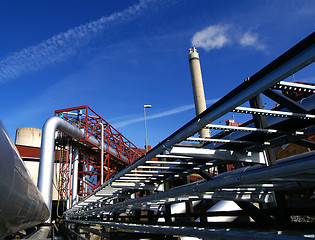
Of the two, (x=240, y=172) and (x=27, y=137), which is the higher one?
(x=27, y=137)

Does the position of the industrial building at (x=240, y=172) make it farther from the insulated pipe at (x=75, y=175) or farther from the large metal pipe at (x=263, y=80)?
the insulated pipe at (x=75, y=175)

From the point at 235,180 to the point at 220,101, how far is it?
70 centimetres

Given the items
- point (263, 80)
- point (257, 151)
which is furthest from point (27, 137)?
point (263, 80)

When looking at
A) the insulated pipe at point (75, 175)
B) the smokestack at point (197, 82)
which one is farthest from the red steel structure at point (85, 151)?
the smokestack at point (197, 82)

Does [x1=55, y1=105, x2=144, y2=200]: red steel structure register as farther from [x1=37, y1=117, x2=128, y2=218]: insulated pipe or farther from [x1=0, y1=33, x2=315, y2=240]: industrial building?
[x1=0, y1=33, x2=315, y2=240]: industrial building

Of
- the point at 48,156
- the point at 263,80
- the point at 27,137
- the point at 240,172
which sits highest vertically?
the point at 27,137

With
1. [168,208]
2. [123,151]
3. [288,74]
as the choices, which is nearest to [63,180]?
[123,151]

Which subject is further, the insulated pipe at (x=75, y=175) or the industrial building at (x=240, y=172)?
the insulated pipe at (x=75, y=175)

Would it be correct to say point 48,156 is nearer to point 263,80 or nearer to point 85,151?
point 85,151

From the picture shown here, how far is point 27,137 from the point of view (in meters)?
30.6

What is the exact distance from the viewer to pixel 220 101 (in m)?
2.05

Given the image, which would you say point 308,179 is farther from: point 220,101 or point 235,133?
point 220,101

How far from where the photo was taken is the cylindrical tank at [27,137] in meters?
30.3

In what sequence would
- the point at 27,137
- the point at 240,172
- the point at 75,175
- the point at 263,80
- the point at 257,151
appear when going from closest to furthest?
the point at 263,80, the point at 257,151, the point at 240,172, the point at 75,175, the point at 27,137
